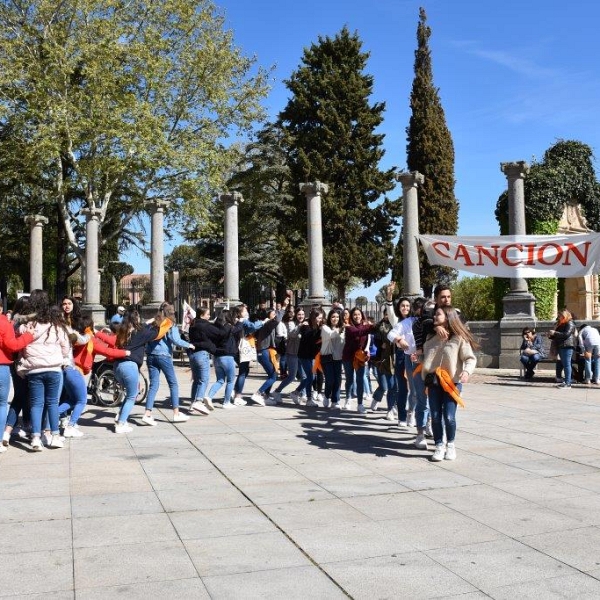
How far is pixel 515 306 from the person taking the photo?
63.8ft

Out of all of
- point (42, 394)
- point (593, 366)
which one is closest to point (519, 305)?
point (593, 366)

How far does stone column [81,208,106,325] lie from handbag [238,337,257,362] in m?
16.5

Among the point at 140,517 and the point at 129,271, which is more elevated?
the point at 129,271

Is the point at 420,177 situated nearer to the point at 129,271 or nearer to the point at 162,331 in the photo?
the point at 162,331

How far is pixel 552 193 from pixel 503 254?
25.4ft

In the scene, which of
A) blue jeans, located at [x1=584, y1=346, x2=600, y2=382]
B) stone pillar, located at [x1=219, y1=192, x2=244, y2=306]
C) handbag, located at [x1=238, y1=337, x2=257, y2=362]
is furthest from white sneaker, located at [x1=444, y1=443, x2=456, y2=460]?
stone pillar, located at [x1=219, y1=192, x2=244, y2=306]

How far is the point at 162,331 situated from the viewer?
9828mm

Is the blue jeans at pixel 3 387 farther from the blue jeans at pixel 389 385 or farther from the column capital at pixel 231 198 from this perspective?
the column capital at pixel 231 198

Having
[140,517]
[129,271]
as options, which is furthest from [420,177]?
[129,271]

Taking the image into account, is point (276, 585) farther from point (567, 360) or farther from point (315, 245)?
point (315, 245)

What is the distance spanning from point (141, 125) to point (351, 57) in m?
17.6

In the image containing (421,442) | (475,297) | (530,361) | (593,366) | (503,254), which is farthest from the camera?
(475,297)

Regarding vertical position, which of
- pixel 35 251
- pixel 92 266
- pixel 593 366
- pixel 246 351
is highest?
pixel 35 251

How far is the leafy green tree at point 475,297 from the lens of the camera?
37.8 metres
